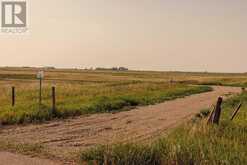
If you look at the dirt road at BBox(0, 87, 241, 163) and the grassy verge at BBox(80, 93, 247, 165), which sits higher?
the grassy verge at BBox(80, 93, 247, 165)

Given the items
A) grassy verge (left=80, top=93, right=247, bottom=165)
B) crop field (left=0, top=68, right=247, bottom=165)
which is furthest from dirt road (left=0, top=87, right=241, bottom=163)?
grassy verge (left=80, top=93, right=247, bottom=165)

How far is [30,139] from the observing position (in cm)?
1159

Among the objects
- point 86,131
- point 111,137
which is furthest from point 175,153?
point 86,131

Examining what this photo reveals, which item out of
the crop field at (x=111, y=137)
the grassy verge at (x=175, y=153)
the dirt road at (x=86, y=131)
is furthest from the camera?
the dirt road at (x=86, y=131)

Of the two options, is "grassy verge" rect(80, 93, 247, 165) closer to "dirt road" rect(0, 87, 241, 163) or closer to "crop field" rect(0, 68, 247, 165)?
"crop field" rect(0, 68, 247, 165)

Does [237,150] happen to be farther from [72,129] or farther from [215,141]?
[72,129]

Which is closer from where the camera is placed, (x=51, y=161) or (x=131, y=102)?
(x=51, y=161)

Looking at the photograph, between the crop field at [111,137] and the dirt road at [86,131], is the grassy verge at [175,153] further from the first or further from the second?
the dirt road at [86,131]

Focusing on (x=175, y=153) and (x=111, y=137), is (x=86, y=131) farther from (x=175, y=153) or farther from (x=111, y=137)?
(x=175, y=153)

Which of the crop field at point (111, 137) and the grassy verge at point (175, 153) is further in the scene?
the crop field at point (111, 137)

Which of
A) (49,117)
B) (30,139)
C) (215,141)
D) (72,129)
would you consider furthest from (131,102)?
(215,141)

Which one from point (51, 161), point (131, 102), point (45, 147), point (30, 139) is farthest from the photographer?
point (131, 102)

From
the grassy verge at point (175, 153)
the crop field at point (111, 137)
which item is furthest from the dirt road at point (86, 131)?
the grassy verge at point (175, 153)

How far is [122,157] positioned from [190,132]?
2.94 meters
